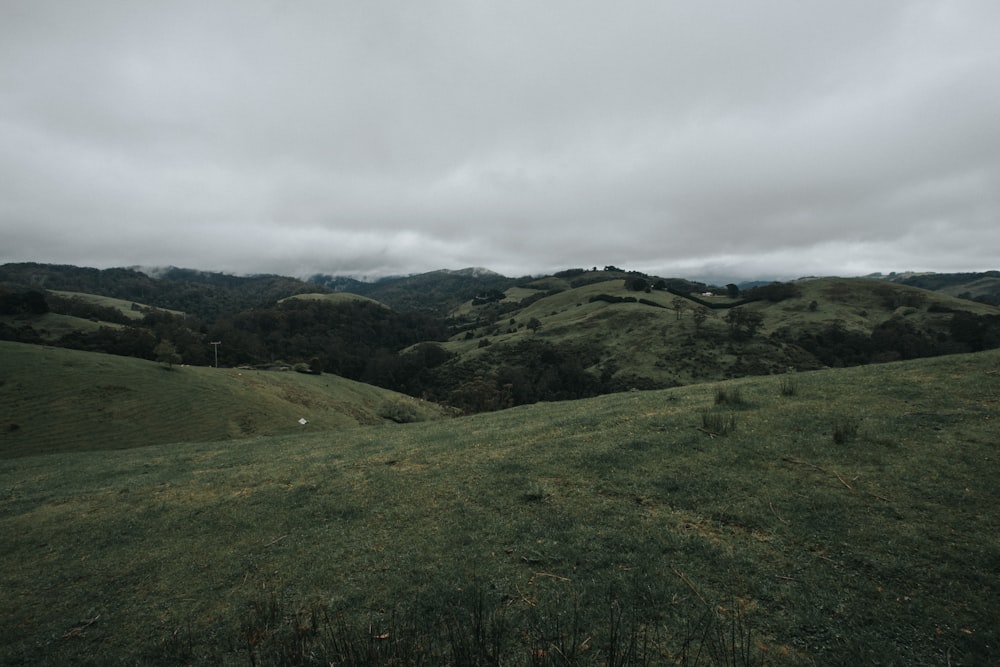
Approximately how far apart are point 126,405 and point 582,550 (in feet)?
166

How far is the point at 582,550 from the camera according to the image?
285 inches

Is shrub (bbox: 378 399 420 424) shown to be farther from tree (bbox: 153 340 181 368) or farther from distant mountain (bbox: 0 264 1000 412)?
tree (bbox: 153 340 181 368)

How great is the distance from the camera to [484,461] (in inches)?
486

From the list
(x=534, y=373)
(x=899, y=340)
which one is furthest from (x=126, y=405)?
(x=899, y=340)

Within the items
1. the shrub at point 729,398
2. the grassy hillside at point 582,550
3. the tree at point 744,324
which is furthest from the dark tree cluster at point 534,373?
the grassy hillside at point 582,550

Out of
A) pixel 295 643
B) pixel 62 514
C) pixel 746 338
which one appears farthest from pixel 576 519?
pixel 746 338

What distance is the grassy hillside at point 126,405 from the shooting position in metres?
35.0

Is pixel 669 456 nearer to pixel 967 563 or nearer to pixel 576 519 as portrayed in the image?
pixel 576 519

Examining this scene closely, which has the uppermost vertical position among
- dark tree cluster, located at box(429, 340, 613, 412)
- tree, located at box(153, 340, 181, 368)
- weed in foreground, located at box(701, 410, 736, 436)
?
weed in foreground, located at box(701, 410, 736, 436)

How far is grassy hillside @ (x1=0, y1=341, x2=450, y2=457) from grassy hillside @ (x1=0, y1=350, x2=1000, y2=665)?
28.6m

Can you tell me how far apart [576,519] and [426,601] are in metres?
3.36

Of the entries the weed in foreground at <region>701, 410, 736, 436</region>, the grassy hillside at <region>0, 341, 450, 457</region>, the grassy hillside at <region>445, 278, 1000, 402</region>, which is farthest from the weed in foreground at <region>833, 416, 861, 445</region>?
the grassy hillside at <region>445, 278, 1000, 402</region>

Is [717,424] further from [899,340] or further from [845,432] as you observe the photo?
[899,340]

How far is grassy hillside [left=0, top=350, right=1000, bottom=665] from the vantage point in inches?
202
